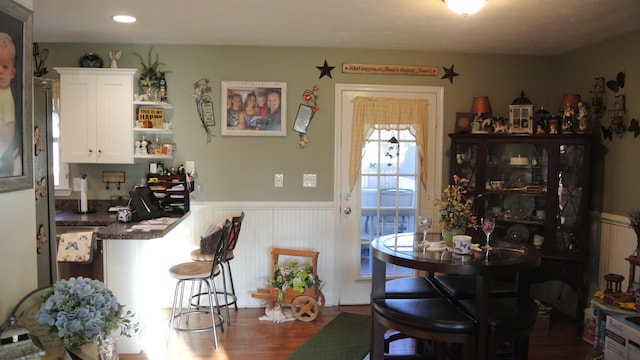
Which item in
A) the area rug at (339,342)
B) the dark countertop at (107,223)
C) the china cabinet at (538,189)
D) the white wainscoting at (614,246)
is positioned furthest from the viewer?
the china cabinet at (538,189)

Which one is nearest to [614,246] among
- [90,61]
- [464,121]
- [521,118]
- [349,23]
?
[521,118]

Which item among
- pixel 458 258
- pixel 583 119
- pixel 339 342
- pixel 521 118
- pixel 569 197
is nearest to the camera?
pixel 458 258

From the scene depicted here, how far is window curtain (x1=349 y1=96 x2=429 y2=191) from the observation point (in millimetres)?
4312

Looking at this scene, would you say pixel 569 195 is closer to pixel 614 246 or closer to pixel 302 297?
pixel 614 246

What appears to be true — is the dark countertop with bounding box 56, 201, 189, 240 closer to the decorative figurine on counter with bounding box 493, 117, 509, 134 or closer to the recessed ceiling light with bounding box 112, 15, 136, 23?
the recessed ceiling light with bounding box 112, 15, 136, 23

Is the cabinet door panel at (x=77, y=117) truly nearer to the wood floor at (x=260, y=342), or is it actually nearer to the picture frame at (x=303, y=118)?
the wood floor at (x=260, y=342)

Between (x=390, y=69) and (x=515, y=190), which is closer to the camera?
(x=515, y=190)

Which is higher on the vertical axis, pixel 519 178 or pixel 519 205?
pixel 519 178

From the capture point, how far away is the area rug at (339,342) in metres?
3.30

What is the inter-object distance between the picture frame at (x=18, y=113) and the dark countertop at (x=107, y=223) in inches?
56.9

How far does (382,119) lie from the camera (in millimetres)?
4328

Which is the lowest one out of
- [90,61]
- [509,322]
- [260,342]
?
[260,342]

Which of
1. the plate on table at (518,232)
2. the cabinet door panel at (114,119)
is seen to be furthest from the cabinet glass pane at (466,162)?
the cabinet door panel at (114,119)

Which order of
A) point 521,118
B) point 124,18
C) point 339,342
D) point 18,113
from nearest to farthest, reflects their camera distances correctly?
point 18,113
point 124,18
point 339,342
point 521,118
